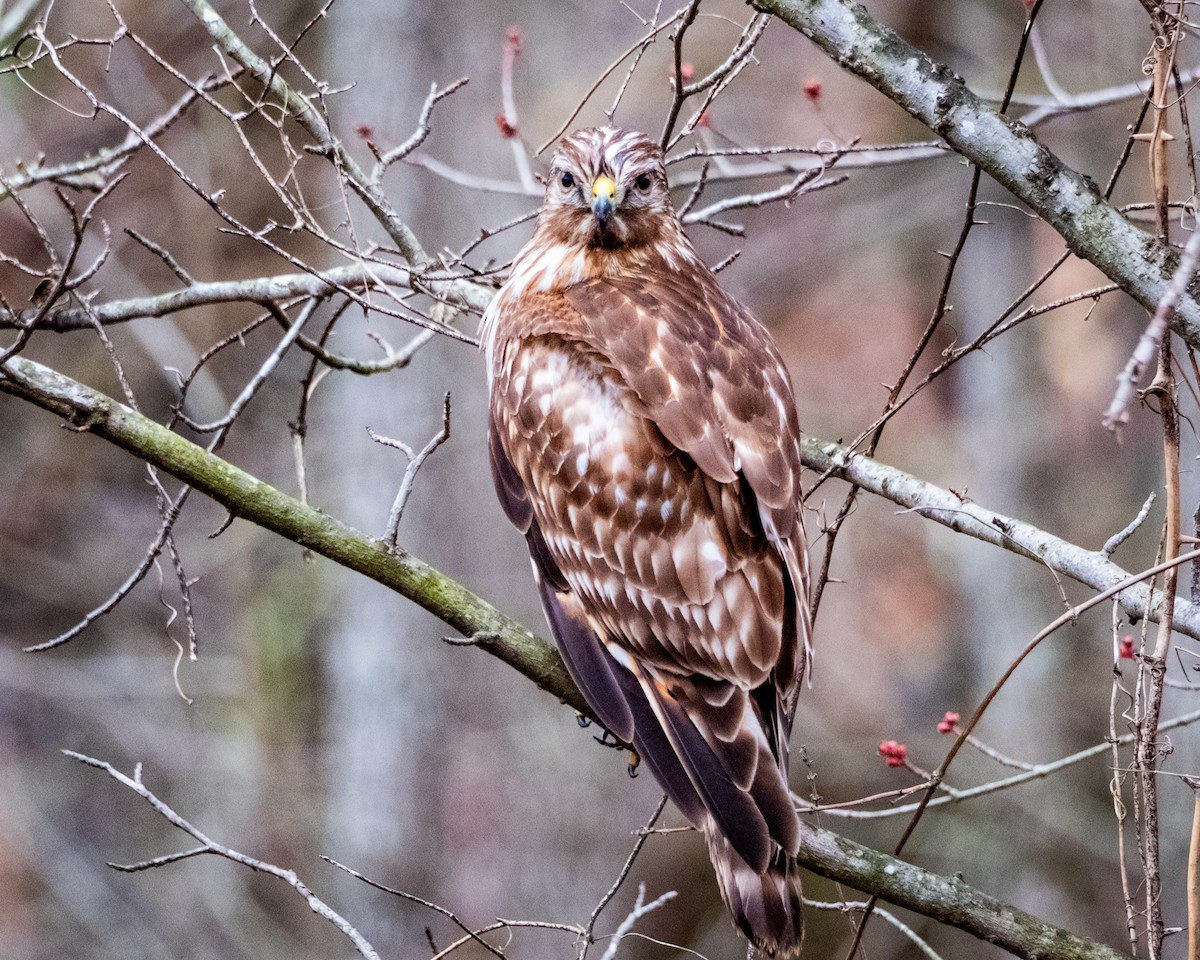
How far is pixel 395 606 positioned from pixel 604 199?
4.44 m

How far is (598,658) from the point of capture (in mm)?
3420

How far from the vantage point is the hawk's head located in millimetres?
3867

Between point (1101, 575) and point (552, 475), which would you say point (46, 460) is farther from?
point (1101, 575)

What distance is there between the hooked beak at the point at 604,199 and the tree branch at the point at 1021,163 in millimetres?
1112

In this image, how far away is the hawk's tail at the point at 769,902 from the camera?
301cm

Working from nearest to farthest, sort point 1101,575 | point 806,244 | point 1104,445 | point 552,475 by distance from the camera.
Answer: point 1101,575 < point 552,475 < point 1104,445 < point 806,244

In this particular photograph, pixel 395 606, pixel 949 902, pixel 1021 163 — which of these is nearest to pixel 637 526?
pixel 949 902

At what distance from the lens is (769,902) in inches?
120

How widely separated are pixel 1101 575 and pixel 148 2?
8010 millimetres

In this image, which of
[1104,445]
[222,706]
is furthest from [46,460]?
[1104,445]

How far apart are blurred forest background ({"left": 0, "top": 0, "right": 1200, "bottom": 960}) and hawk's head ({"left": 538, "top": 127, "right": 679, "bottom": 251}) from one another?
3516mm

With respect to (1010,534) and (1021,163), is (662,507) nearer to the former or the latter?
(1010,534)

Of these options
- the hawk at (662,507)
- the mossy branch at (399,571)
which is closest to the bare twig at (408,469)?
the mossy branch at (399,571)

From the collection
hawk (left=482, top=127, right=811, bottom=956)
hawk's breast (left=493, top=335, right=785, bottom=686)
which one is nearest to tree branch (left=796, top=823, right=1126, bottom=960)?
hawk (left=482, top=127, right=811, bottom=956)
